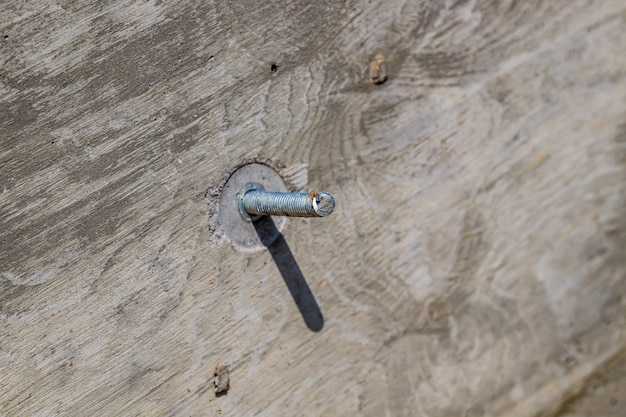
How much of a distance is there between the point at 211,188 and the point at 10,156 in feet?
0.80

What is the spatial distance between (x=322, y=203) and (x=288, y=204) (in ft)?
0.20

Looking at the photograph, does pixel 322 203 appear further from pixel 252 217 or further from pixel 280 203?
pixel 252 217

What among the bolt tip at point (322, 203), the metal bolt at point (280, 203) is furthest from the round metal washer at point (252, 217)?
the bolt tip at point (322, 203)

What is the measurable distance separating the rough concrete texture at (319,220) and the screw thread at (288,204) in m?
0.05

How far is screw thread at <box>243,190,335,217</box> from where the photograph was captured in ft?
2.63

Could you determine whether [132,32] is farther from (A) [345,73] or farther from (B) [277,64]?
(A) [345,73]

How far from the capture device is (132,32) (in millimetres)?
846

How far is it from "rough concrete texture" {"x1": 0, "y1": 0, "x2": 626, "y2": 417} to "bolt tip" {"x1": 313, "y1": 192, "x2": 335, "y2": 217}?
19 cm

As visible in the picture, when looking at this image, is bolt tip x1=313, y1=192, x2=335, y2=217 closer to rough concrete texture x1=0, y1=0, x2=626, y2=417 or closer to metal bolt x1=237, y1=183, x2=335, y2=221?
metal bolt x1=237, y1=183, x2=335, y2=221

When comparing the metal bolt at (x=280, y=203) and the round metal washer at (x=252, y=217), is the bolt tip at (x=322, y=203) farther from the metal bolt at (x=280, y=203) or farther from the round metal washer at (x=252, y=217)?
the round metal washer at (x=252, y=217)

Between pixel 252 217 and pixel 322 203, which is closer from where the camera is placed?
pixel 322 203

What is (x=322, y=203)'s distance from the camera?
801 mm

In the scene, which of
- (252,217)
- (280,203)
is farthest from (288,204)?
(252,217)

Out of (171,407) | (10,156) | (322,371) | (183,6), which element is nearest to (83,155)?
(10,156)
